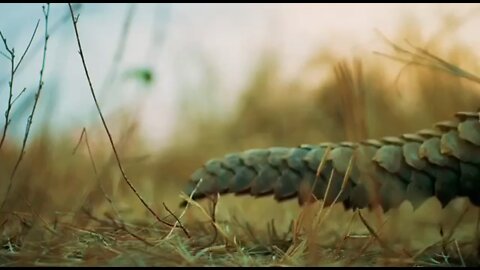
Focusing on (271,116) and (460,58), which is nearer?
(460,58)

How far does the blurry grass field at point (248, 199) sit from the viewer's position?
21.2 inches

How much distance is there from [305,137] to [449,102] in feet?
1.45

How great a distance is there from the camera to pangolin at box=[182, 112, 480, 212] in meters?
0.60

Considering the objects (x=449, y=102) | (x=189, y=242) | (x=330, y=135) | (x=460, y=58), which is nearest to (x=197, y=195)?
(x=189, y=242)

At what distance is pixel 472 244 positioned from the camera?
0.65m

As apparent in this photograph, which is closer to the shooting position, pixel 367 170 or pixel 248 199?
pixel 367 170

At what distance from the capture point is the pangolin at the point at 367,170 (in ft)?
1.98

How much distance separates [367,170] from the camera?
0.59 meters

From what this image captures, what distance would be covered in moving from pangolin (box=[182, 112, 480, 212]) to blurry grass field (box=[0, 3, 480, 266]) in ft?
0.08

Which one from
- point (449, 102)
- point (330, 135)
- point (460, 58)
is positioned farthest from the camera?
point (330, 135)

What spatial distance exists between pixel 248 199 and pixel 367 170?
0.88 m

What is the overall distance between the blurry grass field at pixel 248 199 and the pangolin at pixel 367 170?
3 cm

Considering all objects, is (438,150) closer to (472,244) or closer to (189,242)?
(472,244)

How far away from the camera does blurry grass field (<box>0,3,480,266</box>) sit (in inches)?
21.2
